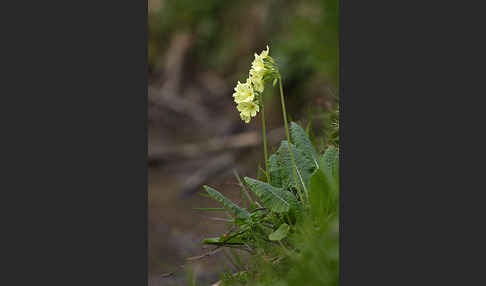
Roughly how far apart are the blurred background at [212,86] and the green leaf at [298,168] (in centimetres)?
114

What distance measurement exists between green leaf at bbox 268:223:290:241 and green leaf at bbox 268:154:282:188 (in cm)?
33

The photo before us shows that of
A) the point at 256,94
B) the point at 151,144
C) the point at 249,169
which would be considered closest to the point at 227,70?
the point at 151,144

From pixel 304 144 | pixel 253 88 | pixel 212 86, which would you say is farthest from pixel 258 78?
pixel 212 86

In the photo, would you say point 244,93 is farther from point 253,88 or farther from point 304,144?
point 304,144

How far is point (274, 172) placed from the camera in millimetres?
2385

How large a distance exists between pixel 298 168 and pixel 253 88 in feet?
1.38

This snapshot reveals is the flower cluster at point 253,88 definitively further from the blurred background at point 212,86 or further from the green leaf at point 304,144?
the blurred background at point 212,86

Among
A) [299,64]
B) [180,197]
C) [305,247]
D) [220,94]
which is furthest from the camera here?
[220,94]

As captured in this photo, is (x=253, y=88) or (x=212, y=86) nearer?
(x=253, y=88)

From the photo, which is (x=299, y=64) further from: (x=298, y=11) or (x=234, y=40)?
(x=234, y=40)

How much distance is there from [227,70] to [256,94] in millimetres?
5971

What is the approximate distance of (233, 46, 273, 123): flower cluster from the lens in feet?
6.85

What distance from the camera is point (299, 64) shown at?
6.36 metres

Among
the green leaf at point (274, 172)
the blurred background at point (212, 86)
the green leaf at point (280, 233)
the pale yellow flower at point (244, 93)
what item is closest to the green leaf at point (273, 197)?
the green leaf at point (280, 233)
